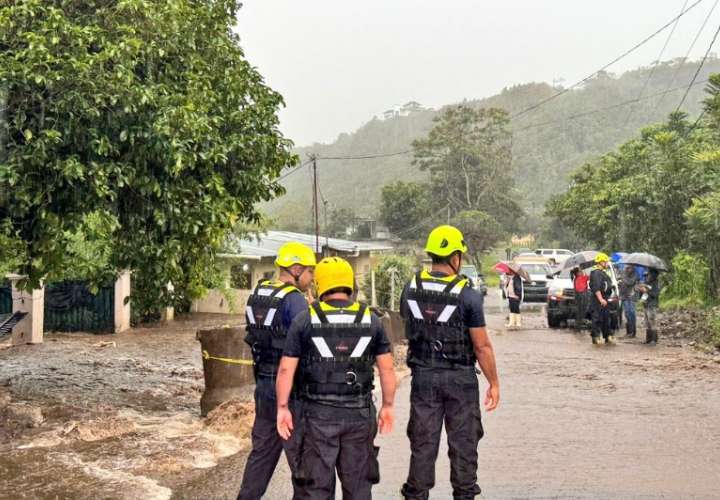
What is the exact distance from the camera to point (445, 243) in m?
5.50

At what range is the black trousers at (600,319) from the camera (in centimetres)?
1612

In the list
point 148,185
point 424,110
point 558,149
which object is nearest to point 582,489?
point 148,185

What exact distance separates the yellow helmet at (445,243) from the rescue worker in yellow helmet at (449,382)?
0.64ft

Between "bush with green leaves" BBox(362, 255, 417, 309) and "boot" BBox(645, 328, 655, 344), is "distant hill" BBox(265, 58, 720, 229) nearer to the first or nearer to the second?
"bush with green leaves" BBox(362, 255, 417, 309)

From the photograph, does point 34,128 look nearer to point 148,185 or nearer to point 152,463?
point 148,185

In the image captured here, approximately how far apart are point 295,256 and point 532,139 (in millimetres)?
120040

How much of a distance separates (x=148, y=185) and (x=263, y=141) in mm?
1709

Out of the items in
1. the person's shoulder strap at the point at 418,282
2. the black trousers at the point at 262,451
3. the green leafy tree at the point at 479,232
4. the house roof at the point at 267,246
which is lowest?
the black trousers at the point at 262,451

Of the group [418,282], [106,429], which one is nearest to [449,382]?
[418,282]

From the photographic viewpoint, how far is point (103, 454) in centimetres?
734

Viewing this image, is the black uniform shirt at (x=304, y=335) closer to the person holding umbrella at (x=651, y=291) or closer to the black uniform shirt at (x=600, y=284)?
the black uniform shirt at (x=600, y=284)

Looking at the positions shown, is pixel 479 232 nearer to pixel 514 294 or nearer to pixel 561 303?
pixel 561 303

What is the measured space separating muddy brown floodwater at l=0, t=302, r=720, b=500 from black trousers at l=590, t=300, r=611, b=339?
225cm

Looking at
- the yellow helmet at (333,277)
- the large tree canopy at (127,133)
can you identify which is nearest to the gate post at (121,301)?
the large tree canopy at (127,133)
